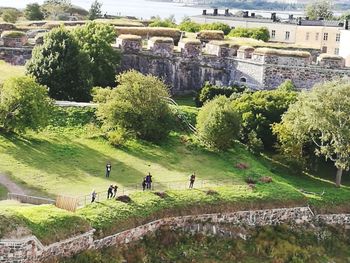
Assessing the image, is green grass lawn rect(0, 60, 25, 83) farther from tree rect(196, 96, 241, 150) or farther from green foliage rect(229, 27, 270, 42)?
green foliage rect(229, 27, 270, 42)

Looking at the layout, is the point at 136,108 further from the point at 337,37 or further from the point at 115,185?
the point at 337,37

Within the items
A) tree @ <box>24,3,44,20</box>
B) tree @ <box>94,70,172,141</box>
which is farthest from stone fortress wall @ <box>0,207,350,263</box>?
tree @ <box>24,3,44,20</box>

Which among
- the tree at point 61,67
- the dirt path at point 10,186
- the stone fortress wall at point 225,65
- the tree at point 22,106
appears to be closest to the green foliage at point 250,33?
the stone fortress wall at point 225,65

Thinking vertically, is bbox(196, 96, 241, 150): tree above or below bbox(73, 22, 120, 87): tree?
below

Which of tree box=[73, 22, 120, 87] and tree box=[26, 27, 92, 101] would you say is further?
tree box=[73, 22, 120, 87]

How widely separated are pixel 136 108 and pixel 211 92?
740 centimetres

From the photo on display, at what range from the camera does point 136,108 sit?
29.3m

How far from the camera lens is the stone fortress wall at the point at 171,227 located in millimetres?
18203

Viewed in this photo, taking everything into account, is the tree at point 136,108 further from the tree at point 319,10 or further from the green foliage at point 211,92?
the tree at point 319,10

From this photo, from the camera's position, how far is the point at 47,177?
80.8 feet

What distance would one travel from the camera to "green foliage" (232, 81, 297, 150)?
3103 cm

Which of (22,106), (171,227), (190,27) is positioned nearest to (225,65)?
(190,27)

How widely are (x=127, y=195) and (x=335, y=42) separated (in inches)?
1373

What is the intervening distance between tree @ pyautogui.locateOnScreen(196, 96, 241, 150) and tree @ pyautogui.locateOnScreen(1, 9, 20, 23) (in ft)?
93.9
